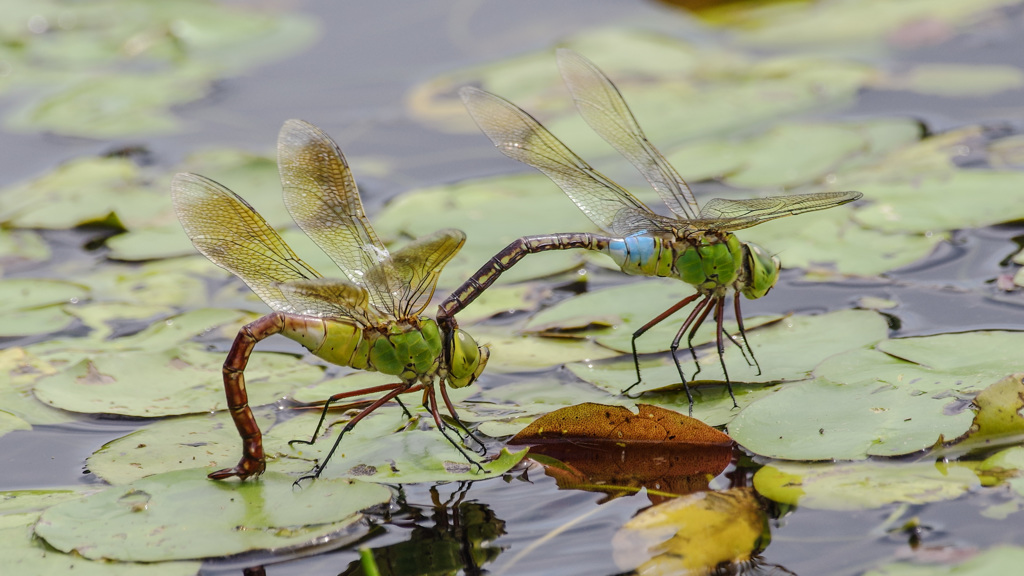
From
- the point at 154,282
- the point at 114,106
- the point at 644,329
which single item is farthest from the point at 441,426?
the point at 114,106

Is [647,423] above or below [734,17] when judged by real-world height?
below

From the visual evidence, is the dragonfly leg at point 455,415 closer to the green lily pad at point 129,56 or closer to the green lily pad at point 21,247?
the green lily pad at point 21,247

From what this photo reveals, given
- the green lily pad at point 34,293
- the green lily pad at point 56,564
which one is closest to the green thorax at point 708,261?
the green lily pad at point 56,564

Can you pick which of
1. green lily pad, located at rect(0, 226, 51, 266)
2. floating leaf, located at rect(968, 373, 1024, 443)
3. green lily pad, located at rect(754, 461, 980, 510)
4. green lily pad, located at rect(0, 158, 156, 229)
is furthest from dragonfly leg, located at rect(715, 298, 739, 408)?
green lily pad, located at rect(0, 226, 51, 266)

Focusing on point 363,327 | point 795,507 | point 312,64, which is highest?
point 312,64

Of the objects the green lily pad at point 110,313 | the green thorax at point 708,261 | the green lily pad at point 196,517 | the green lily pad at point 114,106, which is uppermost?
the green lily pad at point 114,106

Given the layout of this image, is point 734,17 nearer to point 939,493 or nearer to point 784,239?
point 784,239

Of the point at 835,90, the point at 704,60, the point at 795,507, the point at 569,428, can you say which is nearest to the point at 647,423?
the point at 569,428
